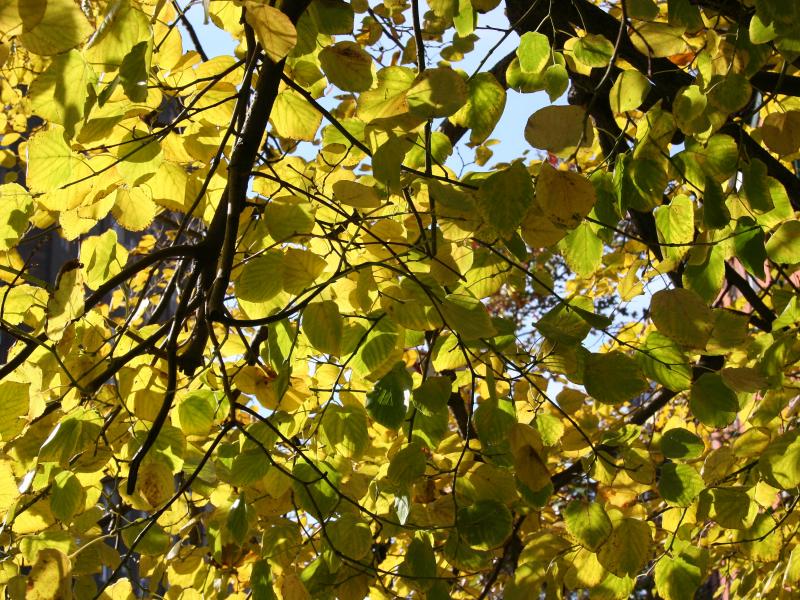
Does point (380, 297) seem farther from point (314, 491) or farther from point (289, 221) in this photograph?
point (314, 491)

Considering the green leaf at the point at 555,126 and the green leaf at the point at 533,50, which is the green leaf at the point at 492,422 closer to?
the green leaf at the point at 555,126

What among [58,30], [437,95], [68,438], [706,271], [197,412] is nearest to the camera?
[58,30]

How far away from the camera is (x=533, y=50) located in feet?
4.04

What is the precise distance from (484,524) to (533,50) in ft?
2.50

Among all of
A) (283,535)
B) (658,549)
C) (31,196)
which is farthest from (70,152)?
(658,549)

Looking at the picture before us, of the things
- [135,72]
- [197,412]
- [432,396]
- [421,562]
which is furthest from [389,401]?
[135,72]

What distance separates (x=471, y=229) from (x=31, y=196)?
0.80 m

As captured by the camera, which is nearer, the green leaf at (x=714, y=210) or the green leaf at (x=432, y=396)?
the green leaf at (x=714, y=210)

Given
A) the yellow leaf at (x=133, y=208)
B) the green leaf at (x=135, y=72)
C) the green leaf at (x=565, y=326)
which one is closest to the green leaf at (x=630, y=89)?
the green leaf at (x=565, y=326)

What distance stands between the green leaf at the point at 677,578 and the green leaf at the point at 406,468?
0.55 meters

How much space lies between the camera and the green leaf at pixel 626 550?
1.34 m

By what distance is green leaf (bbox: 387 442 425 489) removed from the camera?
4.11 ft

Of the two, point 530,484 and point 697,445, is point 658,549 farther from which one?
point 530,484

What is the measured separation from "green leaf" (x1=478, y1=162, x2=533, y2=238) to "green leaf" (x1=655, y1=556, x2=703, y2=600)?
812mm
